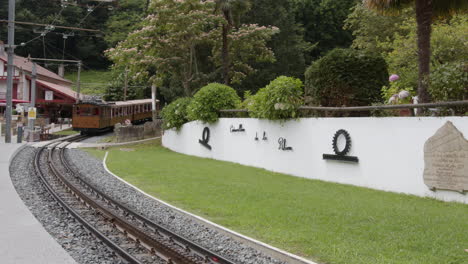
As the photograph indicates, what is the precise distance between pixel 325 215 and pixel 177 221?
9.99 ft

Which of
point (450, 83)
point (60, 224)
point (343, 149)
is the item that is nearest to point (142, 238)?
point (60, 224)

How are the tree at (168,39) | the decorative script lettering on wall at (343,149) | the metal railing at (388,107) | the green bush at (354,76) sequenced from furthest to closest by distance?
the tree at (168,39)
the green bush at (354,76)
the decorative script lettering on wall at (343,149)
the metal railing at (388,107)

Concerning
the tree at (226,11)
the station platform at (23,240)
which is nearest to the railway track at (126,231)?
the station platform at (23,240)

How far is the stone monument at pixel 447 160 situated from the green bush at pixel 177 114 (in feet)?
52.5

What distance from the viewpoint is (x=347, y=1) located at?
169 ft

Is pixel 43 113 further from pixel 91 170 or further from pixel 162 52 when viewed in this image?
pixel 91 170

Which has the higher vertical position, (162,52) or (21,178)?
(162,52)

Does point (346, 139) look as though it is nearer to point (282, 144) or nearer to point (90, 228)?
point (282, 144)

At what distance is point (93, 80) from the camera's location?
73938mm

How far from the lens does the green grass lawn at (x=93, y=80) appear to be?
65431mm

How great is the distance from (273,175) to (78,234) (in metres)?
7.96

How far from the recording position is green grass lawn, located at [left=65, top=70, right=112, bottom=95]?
65431mm

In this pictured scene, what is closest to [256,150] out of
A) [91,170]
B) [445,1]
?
[91,170]

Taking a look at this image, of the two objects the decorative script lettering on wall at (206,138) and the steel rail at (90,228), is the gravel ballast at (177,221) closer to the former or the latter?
the steel rail at (90,228)
